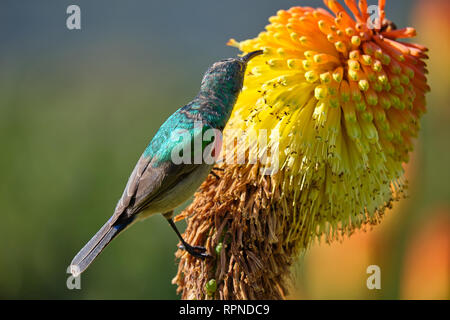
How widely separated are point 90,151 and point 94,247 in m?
1.67

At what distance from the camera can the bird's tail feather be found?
273cm

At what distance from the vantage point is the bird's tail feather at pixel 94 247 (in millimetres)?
2732

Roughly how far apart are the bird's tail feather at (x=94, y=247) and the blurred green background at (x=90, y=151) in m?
1.11

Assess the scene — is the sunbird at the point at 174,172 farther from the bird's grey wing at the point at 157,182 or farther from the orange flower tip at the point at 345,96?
the orange flower tip at the point at 345,96

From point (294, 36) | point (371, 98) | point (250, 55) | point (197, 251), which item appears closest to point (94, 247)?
point (197, 251)

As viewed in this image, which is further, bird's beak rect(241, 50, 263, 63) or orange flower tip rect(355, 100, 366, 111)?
bird's beak rect(241, 50, 263, 63)

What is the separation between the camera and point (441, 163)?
3.19 m

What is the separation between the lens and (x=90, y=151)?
14.2ft

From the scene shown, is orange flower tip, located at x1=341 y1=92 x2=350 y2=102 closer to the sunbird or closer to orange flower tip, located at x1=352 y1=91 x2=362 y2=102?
orange flower tip, located at x1=352 y1=91 x2=362 y2=102

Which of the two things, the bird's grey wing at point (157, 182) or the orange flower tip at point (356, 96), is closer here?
the orange flower tip at point (356, 96)

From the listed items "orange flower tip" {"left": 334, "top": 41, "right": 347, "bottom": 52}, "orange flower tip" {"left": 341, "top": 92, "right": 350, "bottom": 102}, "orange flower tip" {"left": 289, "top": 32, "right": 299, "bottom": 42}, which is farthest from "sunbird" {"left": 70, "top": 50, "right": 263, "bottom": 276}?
"orange flower tip" {"left": 341, "top": 92, "right": 350, "bottom": 102}

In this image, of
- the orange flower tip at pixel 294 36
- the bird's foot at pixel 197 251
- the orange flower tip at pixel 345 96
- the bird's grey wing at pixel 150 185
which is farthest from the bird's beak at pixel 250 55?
the bird's foot at pixel 197 251
